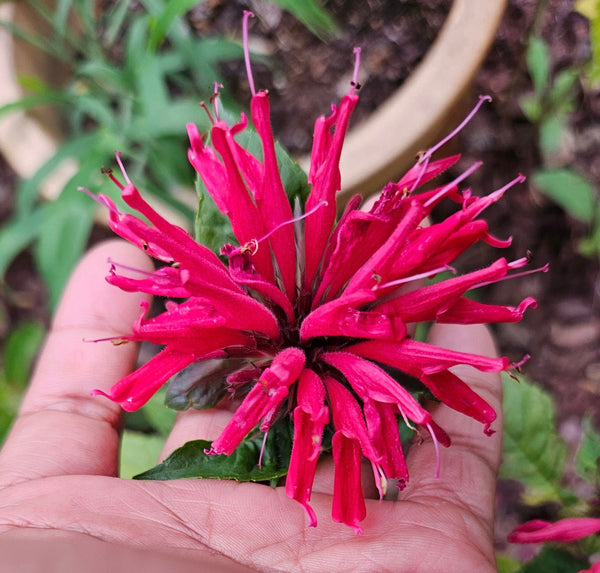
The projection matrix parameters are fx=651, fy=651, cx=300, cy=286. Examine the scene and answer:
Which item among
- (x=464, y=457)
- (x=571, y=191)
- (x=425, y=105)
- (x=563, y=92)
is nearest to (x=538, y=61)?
(x=563, y=92)

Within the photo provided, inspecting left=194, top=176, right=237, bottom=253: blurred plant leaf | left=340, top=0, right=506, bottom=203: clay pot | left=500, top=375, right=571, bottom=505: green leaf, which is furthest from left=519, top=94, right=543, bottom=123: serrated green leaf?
left=194, top=176, right=237, bottom=253: blurred plant leaf

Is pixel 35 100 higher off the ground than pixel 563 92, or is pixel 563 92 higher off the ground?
pixel 563 92

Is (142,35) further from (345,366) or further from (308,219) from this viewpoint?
(345,366)

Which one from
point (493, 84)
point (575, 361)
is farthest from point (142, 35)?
point (575, 361)

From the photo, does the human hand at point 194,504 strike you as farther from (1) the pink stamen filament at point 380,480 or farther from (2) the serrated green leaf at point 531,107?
(2) the serrated green leaf at point 531,107

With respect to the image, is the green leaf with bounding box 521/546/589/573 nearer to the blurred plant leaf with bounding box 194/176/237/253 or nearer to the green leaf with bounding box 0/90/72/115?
the blurred plant leaf with bounding box 194/176/237/253

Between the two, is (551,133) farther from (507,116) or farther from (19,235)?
(19,235)
